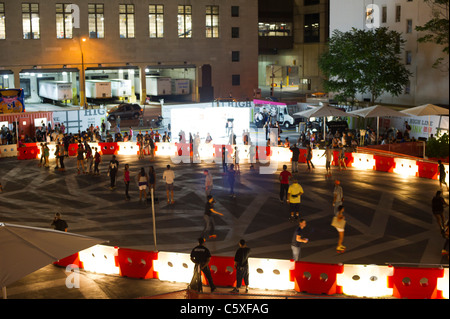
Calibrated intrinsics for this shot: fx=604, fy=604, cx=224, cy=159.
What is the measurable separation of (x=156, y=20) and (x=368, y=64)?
24873mm

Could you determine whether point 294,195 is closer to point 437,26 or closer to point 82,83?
point 437,26

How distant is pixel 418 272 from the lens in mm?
13609

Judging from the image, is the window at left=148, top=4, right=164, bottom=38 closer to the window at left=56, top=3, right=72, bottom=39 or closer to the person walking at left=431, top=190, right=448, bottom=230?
the window at left=56, top=3, right=72, bottom=39

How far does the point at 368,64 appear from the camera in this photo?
46.3 metres

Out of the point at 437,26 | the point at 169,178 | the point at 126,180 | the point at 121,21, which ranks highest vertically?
the point at 121,21

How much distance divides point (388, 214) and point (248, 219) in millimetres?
4957

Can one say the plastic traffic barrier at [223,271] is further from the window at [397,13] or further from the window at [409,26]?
the window at [397,13]

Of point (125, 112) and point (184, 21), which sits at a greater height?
point (184, 21)

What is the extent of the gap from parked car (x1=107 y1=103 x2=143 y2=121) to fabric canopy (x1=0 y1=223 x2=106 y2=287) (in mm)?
39193

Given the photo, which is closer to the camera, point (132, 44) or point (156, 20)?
point (132, 44)

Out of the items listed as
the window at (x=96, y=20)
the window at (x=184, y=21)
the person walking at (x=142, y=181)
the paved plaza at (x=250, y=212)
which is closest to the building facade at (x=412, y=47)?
the window at (x=184, y=21)

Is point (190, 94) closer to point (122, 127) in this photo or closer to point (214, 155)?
point (122, 127)

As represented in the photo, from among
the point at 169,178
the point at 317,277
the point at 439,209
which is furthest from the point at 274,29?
the point at 317,277
